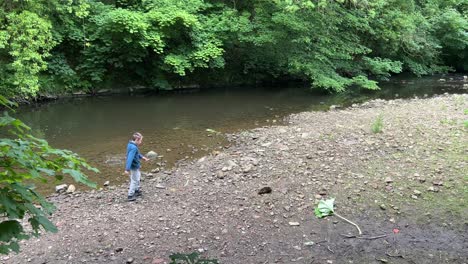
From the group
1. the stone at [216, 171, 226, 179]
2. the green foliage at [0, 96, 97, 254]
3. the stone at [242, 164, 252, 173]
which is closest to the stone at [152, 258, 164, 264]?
the green foliage at [0, 96, 97, 254]

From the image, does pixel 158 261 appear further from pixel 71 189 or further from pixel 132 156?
pixel 71 189

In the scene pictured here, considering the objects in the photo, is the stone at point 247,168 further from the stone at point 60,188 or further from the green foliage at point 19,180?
the green foliage at point 19,180

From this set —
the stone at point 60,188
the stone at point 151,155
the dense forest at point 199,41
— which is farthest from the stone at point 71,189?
the dense forest at point 199,41

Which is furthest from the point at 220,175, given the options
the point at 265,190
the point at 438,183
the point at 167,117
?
the point at 167,117

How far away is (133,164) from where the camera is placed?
26.2 ft

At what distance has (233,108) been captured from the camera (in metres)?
17.8

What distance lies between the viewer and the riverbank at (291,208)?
5758 mm

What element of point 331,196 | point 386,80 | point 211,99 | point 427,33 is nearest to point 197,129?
point 211,99

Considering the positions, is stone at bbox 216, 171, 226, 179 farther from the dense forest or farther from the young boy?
the dense forest

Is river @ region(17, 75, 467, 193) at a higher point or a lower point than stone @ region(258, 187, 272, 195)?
lower

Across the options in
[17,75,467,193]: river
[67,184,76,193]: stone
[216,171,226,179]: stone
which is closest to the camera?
[67,184,76,193]: stone

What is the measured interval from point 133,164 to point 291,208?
3.43 m

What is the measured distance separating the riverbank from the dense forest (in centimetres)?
1046

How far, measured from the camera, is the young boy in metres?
7.82
